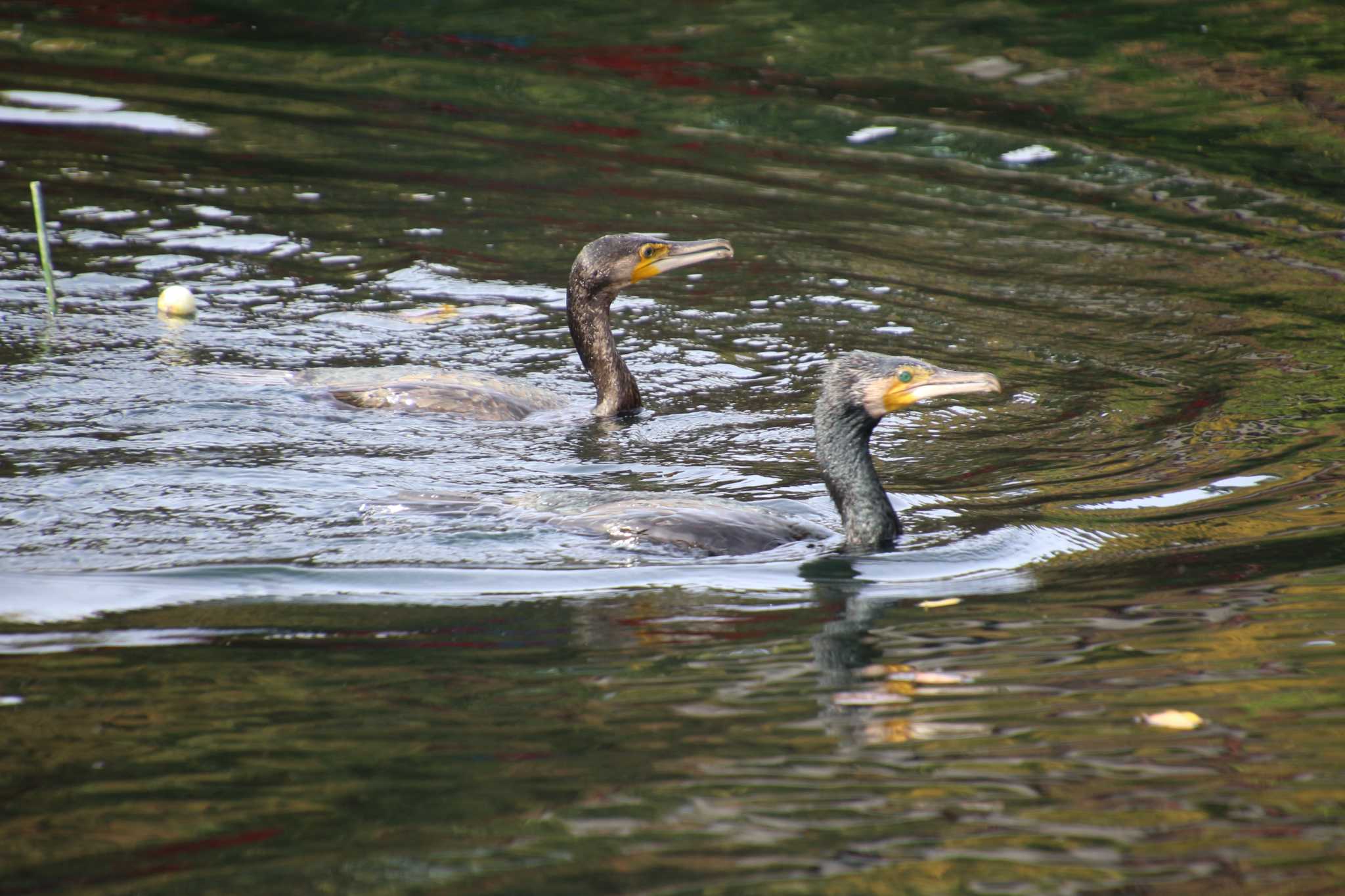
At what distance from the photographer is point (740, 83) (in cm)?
1507

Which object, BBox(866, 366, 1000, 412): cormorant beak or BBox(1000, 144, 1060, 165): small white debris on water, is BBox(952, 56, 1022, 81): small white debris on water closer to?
BBox(1000, 144, 1060, 165): small white debris on water

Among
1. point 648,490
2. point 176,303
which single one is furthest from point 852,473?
point 176,303

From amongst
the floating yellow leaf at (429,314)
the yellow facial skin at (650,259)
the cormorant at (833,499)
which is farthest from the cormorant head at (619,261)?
the cormorant at (833,499)

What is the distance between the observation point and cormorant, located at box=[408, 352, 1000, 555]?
6113mm

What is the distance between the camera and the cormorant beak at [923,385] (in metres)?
6.06

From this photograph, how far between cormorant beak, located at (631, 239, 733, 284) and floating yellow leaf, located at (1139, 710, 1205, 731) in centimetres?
450

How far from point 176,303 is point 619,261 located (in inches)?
117

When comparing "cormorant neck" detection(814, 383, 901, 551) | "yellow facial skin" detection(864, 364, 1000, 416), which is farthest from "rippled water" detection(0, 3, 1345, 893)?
"yellow facial skin" detection(864, 364, 1000, 416)

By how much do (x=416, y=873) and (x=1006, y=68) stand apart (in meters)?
13.2

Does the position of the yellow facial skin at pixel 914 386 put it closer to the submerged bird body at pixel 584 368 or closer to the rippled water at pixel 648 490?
the rippled water at pixel 648 490

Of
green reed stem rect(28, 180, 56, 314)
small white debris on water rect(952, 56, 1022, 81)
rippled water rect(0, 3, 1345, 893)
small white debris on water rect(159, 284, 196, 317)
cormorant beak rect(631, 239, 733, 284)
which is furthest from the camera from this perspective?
small white debris on water rect(952, 56, 1022, 81)

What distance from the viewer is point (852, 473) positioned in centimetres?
633

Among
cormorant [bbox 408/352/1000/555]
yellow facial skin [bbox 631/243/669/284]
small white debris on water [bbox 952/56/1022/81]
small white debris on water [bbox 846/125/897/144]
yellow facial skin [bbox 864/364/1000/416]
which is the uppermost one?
small white debris on water [bbox 952/56/1022/81]

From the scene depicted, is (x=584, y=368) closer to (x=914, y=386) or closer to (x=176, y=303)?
(x=176, y=303)
